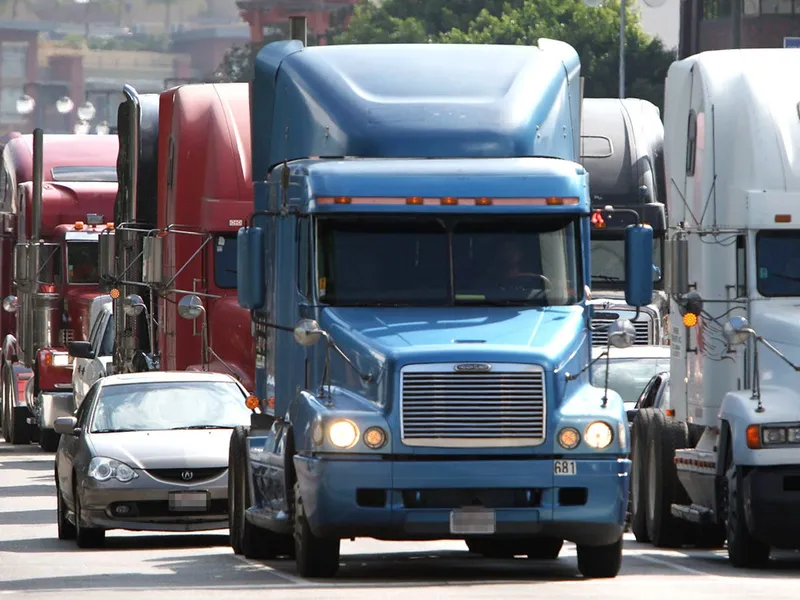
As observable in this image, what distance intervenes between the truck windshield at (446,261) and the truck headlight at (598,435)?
117cm

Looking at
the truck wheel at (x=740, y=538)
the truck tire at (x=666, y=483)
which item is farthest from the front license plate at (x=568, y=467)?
the truck tire at (x=666, y=483)

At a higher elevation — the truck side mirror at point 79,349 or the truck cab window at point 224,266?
the truck cab window at point 224,266

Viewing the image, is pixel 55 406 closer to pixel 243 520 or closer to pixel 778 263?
pixel 243 520

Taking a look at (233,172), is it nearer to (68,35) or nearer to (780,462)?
(780,462)

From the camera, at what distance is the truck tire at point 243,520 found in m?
19.2

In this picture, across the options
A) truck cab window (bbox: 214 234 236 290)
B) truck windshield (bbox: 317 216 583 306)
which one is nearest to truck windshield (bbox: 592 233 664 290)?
truck cab window (bbox: 214 234 236 290)

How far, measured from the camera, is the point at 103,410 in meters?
22.3

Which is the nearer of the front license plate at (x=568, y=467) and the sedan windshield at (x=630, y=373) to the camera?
the front license plate at (x=568, y=467)

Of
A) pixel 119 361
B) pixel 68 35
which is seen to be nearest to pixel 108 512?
pixel 119 361

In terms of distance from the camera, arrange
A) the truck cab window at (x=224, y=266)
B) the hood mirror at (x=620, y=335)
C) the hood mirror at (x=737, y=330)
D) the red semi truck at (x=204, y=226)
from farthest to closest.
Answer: the truck cab window at (x=224, y=266)
the red semi truck at (x=204, y=226)
the hood mirror at (x=737, y=330)
the hood mirror at (x=620, y=335)

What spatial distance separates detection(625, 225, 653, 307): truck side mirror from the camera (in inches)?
677

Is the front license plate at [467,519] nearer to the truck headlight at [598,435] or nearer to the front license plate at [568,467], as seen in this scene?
the front license plate at [568,467]

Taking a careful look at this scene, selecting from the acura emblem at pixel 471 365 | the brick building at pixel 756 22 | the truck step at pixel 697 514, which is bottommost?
→ the truck step at pixel 697 514

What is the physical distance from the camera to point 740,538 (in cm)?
1816
